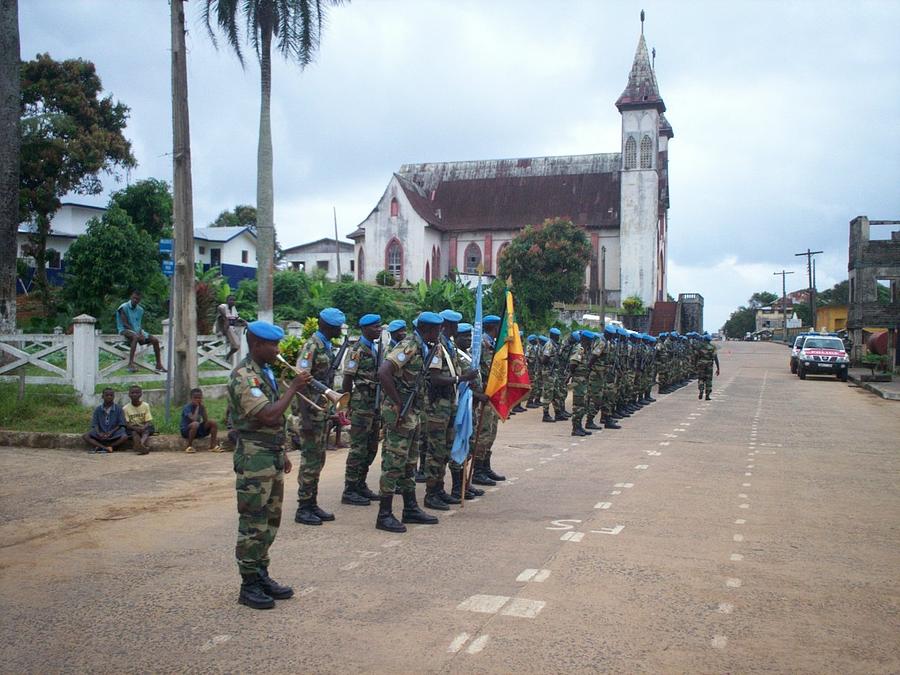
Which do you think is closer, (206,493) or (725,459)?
(206,493)

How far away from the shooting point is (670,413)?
787 inches

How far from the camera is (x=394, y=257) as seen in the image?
204 feet

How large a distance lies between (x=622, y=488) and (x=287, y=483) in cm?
413

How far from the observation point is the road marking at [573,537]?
7.37m

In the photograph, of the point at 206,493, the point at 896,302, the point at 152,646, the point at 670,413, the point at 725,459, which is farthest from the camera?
the point at 896,302

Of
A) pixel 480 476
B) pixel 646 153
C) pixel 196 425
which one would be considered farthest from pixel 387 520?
pixel 646 153

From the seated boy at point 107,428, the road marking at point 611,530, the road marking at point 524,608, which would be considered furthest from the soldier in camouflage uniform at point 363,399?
the seated boy at point 107,428

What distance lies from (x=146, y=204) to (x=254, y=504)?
30.6 meters

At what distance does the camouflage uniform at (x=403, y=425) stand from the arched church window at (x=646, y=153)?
182 feet

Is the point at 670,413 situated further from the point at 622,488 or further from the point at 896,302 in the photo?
the point at 896,302

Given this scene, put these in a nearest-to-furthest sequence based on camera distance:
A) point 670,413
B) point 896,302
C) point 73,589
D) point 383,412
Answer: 1. point 73,589
2. point 383,412
3. point 670,413
4. point 896,302

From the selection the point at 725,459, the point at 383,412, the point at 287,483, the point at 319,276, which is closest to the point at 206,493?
the point at 287,483

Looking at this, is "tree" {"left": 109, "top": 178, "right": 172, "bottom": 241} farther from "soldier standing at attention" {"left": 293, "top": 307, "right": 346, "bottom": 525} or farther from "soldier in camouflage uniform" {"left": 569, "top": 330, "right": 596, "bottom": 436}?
"soldier standing at attention" {"left": 293, "top": 307, "right": 346, "bottom": 525}

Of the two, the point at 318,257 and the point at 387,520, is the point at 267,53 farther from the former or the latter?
the point at 318,257
